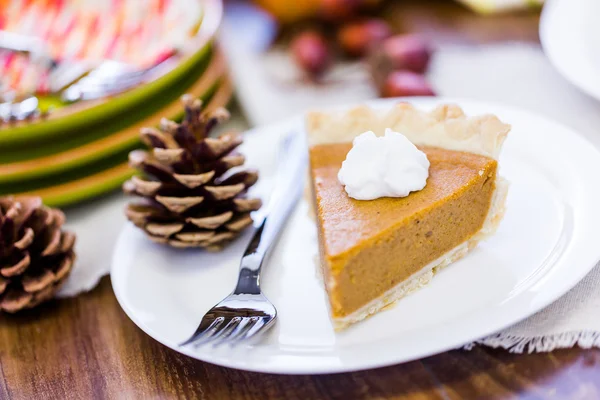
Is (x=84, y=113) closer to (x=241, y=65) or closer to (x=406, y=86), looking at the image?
(x=241, y=65)

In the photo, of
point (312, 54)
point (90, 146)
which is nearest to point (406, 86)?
point (312, 54)

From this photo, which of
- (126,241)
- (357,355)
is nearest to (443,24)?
(126,241)

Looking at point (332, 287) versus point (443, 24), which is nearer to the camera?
point (332, 287)

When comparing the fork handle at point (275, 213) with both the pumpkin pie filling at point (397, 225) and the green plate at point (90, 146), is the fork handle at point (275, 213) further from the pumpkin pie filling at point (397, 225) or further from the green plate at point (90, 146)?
the green plate at point (90, 146)

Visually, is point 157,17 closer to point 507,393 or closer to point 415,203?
point 415,203

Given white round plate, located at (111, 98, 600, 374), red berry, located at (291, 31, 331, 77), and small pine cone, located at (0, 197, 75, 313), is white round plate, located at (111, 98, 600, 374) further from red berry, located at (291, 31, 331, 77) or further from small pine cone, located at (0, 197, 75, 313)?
red berry, located at (291, 31, 331, 77)

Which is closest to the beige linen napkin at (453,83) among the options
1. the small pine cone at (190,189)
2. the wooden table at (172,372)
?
the small pine cone at (190,189)
